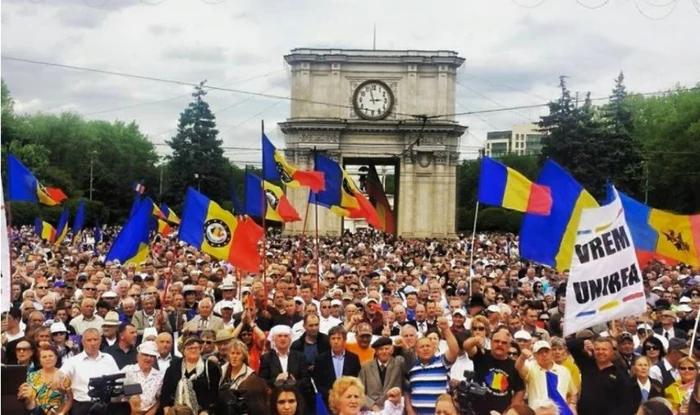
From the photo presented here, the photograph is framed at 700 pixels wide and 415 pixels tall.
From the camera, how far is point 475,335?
10344 mm

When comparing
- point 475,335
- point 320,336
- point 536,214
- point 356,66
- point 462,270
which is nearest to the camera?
point 475,335

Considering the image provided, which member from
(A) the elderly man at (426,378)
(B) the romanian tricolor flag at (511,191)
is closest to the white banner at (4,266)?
(A) the elderly man at (426,378)

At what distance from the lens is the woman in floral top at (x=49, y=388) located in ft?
30.1

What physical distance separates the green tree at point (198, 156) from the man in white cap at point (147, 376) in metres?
70.6

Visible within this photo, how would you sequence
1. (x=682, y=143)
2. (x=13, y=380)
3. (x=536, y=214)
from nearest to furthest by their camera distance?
(x=13, y=380) → (x=536, y=214) → (x=682, y=143)

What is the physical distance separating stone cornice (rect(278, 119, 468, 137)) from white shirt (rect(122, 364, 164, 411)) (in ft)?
177

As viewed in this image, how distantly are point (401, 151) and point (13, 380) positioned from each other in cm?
5673

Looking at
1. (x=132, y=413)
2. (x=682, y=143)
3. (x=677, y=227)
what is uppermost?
(x=682, y=143)

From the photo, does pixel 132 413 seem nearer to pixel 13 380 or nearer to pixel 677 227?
pixel 13 380

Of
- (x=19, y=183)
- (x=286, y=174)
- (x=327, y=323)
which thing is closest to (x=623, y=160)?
(x=286, y=174)

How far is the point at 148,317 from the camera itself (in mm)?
13625

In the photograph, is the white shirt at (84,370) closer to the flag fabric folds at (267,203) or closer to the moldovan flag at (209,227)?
the moldovan flag at (209,227)

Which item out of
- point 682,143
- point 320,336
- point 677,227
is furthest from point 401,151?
point 320,336

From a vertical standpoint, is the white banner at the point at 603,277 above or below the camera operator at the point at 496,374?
above
